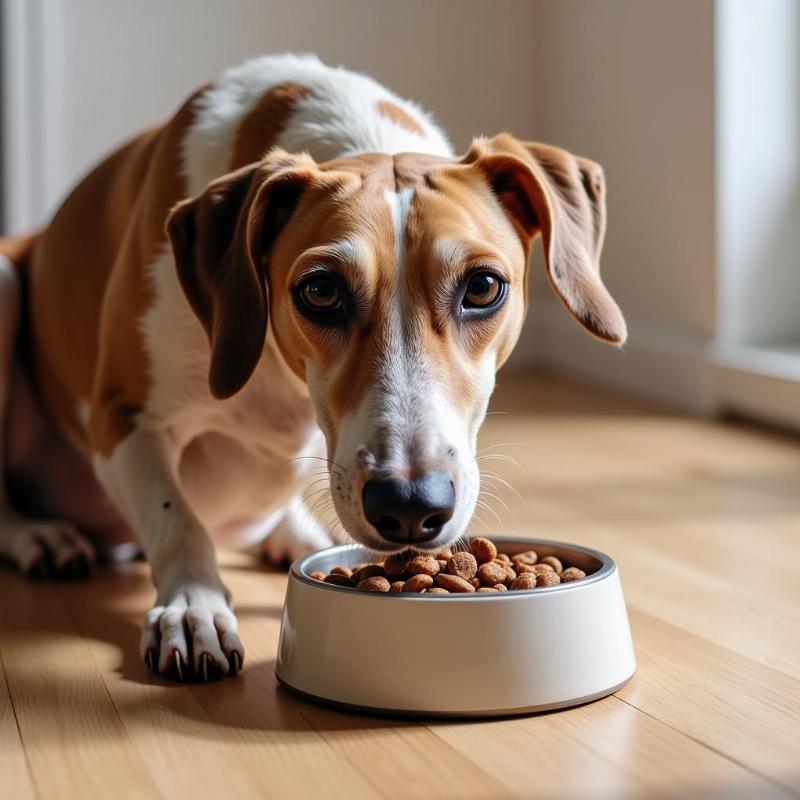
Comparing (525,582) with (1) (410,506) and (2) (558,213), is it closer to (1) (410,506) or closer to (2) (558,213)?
(1) (410,506)

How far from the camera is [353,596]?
146 centimetres

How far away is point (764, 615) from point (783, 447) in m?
1.40

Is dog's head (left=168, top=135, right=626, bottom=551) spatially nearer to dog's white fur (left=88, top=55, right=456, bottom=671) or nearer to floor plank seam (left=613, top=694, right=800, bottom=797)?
dog's white fur (left=88, top=55, right=456, bottom=671)

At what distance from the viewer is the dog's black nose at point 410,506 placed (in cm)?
140

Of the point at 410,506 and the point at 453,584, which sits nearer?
the point at 410,506

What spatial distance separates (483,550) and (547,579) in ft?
0.44

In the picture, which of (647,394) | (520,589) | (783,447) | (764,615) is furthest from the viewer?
(647,394)

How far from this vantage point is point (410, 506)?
4.58 feet

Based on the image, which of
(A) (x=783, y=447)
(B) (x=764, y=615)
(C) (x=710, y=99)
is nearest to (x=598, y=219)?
(B) (x=764, y=615)

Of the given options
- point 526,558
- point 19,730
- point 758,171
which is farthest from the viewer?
point 758,171

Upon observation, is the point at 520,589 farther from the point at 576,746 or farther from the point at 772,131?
the point at 772,131

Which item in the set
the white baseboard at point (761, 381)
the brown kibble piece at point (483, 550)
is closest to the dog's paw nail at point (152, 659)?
the brown kibble piece at point (483, 550)

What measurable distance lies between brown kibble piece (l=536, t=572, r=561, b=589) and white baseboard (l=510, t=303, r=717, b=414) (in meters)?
2.23

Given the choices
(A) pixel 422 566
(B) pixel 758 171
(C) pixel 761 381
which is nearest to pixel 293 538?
(A) pixel 422 566
